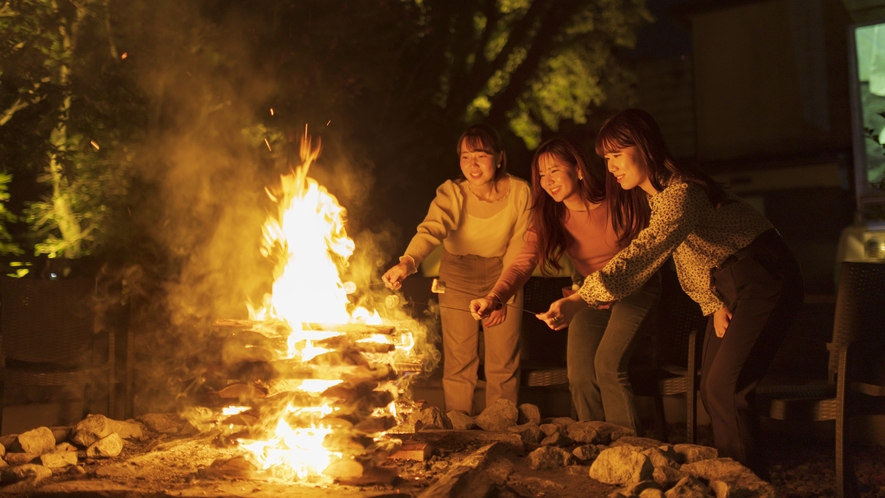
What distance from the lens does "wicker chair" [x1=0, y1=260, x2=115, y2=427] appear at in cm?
532

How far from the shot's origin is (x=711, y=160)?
52.4 ft

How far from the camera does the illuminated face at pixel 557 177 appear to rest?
15.0 feet

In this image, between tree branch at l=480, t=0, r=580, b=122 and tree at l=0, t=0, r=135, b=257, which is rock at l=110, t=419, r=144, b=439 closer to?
tree at l=0, t=0, r=135, b=257

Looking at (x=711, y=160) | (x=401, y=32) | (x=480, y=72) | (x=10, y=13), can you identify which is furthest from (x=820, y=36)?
(x=10, y=13)

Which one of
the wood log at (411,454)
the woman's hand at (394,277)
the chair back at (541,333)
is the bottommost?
the wood log at (411,454)

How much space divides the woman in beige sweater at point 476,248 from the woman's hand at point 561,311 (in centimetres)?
113

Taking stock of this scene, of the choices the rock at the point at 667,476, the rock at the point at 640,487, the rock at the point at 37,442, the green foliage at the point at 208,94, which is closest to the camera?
the rock at the point at 640,487

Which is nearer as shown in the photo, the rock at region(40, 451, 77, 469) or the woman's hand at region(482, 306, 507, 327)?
the rock at region(40, 451, 77, 469)

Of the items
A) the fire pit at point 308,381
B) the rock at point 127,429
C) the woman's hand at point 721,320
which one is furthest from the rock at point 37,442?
the woman's hand at point 721,320

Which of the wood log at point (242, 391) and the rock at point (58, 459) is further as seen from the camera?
the rock at point (58, 459)

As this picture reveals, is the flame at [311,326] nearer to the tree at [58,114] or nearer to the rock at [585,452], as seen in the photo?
the rock at [585,452]

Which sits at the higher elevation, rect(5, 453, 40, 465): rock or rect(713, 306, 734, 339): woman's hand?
rect(713, 306, 734, 339): woman's hand

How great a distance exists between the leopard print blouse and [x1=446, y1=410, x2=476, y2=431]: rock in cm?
154

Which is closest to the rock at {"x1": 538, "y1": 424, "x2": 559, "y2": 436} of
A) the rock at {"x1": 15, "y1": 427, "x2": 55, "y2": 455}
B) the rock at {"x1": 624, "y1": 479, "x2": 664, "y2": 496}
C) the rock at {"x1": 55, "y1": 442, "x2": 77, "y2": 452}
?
the rock at {"x1": 624, "y1": 479, "x2": 664, "y2": 496}
